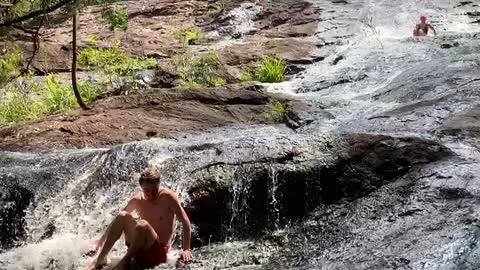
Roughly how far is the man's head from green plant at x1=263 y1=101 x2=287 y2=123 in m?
3.91

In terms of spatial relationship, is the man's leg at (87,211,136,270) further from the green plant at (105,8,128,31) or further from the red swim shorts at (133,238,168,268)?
the green plant at (105,8,128,31)

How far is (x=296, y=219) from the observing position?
272 inches

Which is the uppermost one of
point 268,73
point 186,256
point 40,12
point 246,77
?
point 40,12

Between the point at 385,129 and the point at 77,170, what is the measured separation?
3965mm

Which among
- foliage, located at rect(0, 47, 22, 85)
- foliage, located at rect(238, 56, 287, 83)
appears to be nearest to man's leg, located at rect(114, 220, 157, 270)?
foliage, located at rect(0, 47, 22, 85)

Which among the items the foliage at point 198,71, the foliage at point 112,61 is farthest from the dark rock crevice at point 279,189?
the foliage at point 112,61

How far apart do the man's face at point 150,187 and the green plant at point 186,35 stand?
10.9m

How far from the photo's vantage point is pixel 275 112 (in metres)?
9.86

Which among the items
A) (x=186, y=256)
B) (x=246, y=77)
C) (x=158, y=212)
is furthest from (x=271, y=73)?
(x=186, y=256)

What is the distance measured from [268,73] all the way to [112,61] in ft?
12.3

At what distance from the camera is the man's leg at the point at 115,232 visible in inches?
231

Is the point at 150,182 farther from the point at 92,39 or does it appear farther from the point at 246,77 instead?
the point at 92,39

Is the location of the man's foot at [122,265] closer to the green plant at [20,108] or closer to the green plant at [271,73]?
the green plant at [20,108]

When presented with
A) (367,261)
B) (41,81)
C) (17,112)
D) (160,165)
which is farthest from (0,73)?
(367,261)
